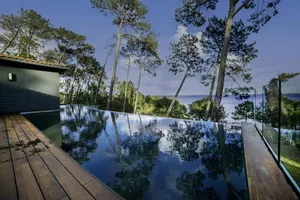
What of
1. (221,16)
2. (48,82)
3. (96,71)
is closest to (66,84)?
(96,71)

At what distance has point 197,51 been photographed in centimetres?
1036

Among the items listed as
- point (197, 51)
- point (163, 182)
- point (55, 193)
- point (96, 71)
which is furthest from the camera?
point (96, 71)

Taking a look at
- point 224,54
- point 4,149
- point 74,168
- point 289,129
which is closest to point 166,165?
point 74,168

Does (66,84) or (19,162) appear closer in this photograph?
(19,162)

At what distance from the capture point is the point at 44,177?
1.40m

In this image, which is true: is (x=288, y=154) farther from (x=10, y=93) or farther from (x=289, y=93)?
(x=10, y=93)

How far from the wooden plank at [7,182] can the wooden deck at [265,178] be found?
200 centimetres

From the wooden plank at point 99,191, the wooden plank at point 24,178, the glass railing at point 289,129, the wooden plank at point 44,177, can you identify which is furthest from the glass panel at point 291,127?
the wooden plank at point 24,178

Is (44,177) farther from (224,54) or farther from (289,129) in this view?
(224,54)

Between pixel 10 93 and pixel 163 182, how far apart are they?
25.4 feet

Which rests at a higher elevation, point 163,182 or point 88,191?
point 88,191

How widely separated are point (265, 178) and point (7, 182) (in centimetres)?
255

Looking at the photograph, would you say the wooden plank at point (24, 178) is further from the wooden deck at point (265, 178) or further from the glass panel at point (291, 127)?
the glass panel at point (291, 127)

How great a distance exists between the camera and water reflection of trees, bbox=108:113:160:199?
59.2 inches
